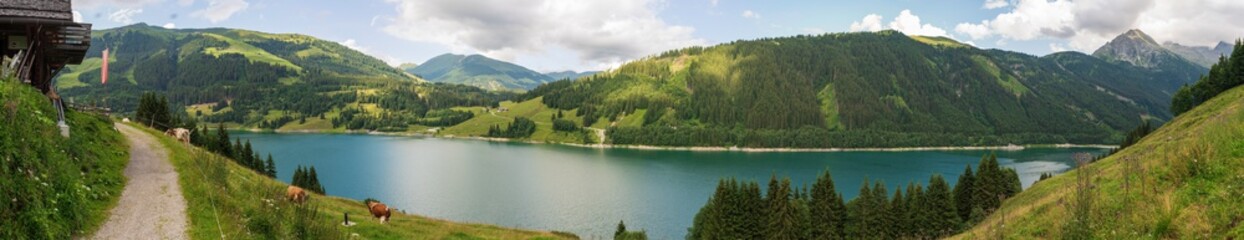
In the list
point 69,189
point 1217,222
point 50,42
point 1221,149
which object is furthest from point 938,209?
point 50,42

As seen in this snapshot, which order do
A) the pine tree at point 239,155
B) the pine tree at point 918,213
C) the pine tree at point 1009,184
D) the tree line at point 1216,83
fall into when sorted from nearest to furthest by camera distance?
the pine tree at point 918,213
the pine tree at point 1009,184
the pine tree at point 239,155
the tree line at point 1216,83

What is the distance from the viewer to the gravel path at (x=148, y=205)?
1309 centimetres

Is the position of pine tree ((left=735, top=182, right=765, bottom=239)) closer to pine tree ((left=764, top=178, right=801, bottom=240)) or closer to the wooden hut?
pine tree ((left=764, top=178, right=801, bottom=240))

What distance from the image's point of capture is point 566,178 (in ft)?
417

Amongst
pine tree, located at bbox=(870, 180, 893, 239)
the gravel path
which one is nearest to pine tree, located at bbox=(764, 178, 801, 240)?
pine tree, located at bbox=(870, 180, 893, 239)

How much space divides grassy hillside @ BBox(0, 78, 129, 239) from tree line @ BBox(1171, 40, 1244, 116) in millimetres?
119396

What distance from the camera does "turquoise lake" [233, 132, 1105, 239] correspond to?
85.1m

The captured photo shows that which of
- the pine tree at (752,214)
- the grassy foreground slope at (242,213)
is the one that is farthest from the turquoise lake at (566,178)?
the grassy foreground slope at (242,213)

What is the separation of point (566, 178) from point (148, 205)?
112 m

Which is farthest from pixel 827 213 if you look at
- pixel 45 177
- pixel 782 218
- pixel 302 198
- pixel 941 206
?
pixel 45 177

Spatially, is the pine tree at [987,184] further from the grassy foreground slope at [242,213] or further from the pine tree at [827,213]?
the grassy foreground slope at [242,213]

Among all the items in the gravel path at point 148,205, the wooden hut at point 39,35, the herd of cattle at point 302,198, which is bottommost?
the herd of cattle at point 302,198

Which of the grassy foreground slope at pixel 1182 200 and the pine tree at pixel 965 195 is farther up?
the grassy foreground slope at pixel 1182 200

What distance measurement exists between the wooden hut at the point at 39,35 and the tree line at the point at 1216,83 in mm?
123490
